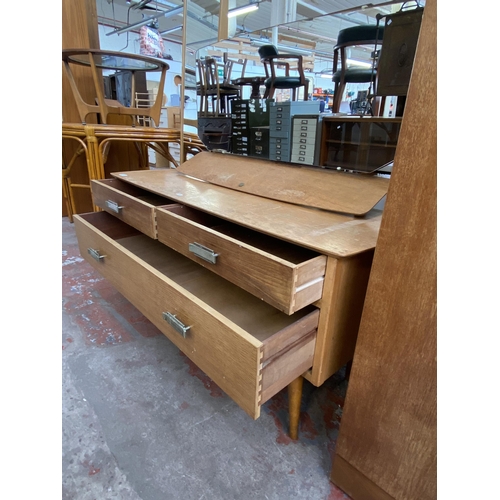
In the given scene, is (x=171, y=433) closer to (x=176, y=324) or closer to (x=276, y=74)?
(x=176, y=324)

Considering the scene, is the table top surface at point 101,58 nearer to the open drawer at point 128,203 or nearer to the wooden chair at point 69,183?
the wooden chair at point 69,183

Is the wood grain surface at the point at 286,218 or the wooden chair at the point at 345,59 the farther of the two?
the wooden chair at the point at 345,59

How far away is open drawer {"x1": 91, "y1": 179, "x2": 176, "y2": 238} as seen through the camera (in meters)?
1.07

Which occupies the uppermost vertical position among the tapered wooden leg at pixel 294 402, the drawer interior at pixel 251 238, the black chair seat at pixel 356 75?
the black chair seat at pixel 356 75

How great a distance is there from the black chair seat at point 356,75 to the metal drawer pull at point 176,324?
2.71 ft

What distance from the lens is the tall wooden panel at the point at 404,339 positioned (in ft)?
1.62

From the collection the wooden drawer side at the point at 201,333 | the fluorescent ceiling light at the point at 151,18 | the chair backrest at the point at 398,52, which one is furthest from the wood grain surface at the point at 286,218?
the fluorescent ceiling light at the point at 151,18

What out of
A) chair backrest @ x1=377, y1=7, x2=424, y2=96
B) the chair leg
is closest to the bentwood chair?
chair backrest @ x1=377, y1=7, x2=424, y2=96

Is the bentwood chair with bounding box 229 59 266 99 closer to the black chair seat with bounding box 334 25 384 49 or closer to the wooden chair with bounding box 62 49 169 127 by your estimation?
the black chair seat with bounding box 334 25 384 49

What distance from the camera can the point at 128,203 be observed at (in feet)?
3.83
